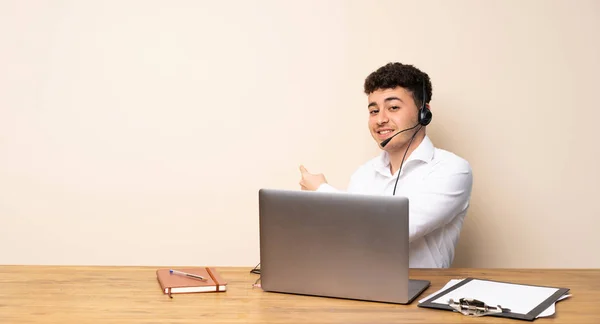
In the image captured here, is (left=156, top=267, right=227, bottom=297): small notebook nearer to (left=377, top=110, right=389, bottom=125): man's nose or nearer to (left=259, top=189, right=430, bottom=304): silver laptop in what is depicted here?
(left=259, top=189, right=430, bottom=304): silver laptop

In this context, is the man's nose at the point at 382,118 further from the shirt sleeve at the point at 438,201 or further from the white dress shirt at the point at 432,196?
the shirt sleeve at the point at 438,201

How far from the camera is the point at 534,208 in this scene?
3.09 m

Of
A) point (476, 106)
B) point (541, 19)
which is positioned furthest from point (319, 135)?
point (541, 19)

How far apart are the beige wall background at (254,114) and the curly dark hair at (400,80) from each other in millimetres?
505

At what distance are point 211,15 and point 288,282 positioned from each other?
5.71 feet

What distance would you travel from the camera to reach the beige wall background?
304 centimetres

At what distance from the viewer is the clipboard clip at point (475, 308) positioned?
1.55 meters

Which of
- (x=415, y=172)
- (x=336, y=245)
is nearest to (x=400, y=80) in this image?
(x=415, y=172)

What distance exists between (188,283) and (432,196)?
91cm

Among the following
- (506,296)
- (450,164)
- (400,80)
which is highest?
(400,80)

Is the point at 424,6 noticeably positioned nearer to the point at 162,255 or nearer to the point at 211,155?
the point at 211,155

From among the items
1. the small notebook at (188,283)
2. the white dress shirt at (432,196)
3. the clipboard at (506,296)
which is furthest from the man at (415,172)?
the small notebook at (188,283)

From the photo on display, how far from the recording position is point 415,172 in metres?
2.48

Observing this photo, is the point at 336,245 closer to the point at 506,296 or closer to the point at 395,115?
the point at 506,296
